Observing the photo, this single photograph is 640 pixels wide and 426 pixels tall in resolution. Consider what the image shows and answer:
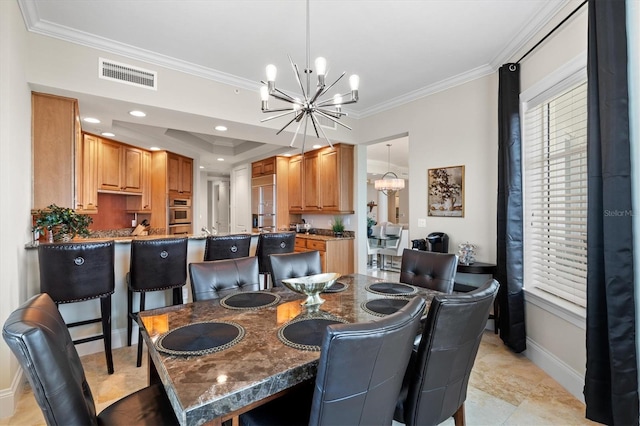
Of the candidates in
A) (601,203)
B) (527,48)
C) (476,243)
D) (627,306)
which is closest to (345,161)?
(476,243)

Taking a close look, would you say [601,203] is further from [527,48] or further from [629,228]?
[527,48]

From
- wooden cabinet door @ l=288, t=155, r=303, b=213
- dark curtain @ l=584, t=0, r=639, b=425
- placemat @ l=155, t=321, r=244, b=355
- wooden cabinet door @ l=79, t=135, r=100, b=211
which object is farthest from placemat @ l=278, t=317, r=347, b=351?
wooden cabinet door @ l=288, t=155, r=303, b=213

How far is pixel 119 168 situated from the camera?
496 cm

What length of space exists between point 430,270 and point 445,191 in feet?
5.26

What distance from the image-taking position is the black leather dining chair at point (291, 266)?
7.81ft

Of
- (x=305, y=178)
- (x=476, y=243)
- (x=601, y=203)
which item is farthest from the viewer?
(x=305, y=178)

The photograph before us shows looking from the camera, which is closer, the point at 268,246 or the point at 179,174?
the point at 268,246

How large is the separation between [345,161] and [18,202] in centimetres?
Answer: 378

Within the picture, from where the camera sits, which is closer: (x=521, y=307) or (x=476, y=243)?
(x=521, y=307)

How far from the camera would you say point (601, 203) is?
1706 millimetres

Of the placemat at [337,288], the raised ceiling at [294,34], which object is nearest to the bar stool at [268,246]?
the placemat at [337,288]

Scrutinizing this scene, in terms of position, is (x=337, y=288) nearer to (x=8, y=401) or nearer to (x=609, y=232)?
(x=609, y=232)

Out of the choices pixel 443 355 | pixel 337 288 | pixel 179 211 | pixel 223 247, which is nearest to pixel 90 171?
pixel 179 211

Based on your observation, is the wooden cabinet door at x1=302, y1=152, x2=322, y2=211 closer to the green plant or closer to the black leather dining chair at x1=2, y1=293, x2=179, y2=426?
the green plant
